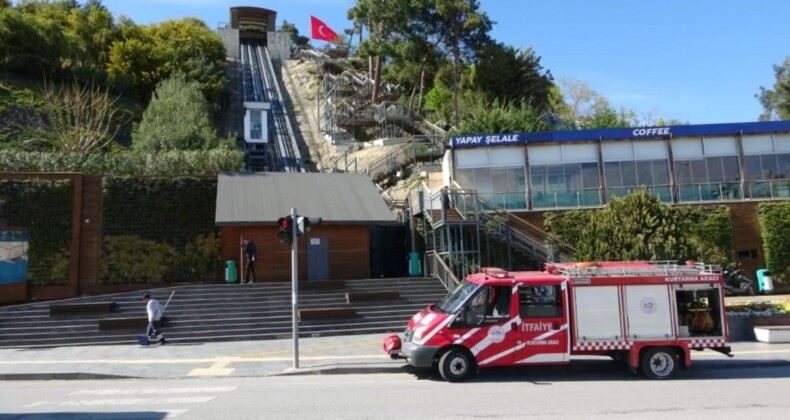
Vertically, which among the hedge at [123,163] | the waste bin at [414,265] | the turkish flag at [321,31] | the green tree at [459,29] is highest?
the turkish flag at [321,31]

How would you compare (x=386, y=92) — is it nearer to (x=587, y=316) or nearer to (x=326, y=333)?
(x=326, y=333)

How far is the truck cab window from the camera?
1149 cm

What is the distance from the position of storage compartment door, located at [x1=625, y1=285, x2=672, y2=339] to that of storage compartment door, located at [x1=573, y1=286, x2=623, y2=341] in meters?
0.27

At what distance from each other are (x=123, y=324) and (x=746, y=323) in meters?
18.9

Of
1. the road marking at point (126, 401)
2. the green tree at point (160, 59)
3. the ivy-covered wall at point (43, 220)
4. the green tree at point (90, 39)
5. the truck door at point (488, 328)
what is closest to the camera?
the road marking at point (126, 401)

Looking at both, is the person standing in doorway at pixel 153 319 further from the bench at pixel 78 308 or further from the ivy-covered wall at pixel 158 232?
the ivy-covered wall at pixel 158 232

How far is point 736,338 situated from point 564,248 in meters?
10.9

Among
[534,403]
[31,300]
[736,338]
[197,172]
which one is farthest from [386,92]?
[534,403]

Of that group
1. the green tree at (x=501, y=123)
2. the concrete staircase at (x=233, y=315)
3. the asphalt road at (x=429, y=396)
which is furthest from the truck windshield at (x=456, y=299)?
the green tree at (x=501, y=123)

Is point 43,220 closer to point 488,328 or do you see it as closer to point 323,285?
point 323,285

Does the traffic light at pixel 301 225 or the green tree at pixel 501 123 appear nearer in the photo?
the traffic light at pixel 301 225

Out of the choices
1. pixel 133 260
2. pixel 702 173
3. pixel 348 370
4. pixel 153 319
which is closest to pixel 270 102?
pixel 133 260

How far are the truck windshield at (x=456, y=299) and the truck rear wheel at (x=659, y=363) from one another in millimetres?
3747

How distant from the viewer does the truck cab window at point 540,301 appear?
11492 millimetres
